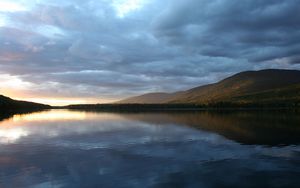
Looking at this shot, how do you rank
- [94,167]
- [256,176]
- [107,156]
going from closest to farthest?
[256,176]
[94,167]
[107,156]

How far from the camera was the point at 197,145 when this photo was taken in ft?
226

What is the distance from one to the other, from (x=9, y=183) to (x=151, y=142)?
38518 mm

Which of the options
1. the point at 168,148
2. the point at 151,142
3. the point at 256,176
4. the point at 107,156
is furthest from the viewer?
the point at 151,142

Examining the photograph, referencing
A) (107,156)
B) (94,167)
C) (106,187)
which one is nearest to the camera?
(106,187)

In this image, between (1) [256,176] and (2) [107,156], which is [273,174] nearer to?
(1) [256,176]

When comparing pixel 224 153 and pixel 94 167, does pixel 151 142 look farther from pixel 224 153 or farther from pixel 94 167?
pixel 94 167

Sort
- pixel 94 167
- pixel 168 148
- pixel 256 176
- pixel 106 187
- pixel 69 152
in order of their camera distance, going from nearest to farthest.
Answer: pixel 106 187 → pixel 256 176 → pixel 94 167 → pixel 69 152 → pixel 168 148

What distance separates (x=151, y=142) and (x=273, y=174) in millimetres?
34974

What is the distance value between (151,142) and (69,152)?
1901 cm

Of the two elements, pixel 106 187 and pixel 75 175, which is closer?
pixel 106 187

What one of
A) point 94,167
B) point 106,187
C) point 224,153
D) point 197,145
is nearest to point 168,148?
point 197,145

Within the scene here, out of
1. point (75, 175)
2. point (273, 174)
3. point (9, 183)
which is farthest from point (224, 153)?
point (9, 183)

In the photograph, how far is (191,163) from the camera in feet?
163

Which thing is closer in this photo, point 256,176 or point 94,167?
point 256,176
